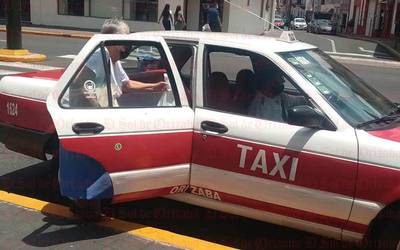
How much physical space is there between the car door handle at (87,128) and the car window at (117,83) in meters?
0.20

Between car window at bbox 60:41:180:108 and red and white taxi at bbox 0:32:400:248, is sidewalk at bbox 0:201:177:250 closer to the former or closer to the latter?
red and white taxi at bbox 0:32:400:248

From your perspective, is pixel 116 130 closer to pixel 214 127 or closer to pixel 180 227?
pixel 214 127

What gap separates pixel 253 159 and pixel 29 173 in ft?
8.74

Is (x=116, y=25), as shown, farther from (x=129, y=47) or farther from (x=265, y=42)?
(x=265, y=42)

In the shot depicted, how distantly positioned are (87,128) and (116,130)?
0.65 feet

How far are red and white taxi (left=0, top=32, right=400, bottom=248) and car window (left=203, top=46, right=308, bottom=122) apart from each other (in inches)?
Result: 0.5

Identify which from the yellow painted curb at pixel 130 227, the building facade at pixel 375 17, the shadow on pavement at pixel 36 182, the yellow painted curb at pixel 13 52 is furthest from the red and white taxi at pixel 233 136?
the building facade at pixel 375 17

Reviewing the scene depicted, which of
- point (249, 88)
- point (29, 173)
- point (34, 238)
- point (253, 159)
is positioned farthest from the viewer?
point (29, 173)

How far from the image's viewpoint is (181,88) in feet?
12.5

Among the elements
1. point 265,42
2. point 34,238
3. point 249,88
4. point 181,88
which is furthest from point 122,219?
point 265,42

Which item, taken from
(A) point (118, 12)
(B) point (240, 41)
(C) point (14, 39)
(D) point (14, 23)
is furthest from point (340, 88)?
(A) point (118, 12)

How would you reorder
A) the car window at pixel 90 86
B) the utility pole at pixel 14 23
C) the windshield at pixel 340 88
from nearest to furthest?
the windshield at pixel 340 88
the car window at pixel 90 86
the utility pole at pixel 14 23

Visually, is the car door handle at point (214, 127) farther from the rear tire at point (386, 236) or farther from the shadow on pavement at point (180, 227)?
the rear tire at point (386, 236)

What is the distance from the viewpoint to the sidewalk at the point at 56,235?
3639mm
